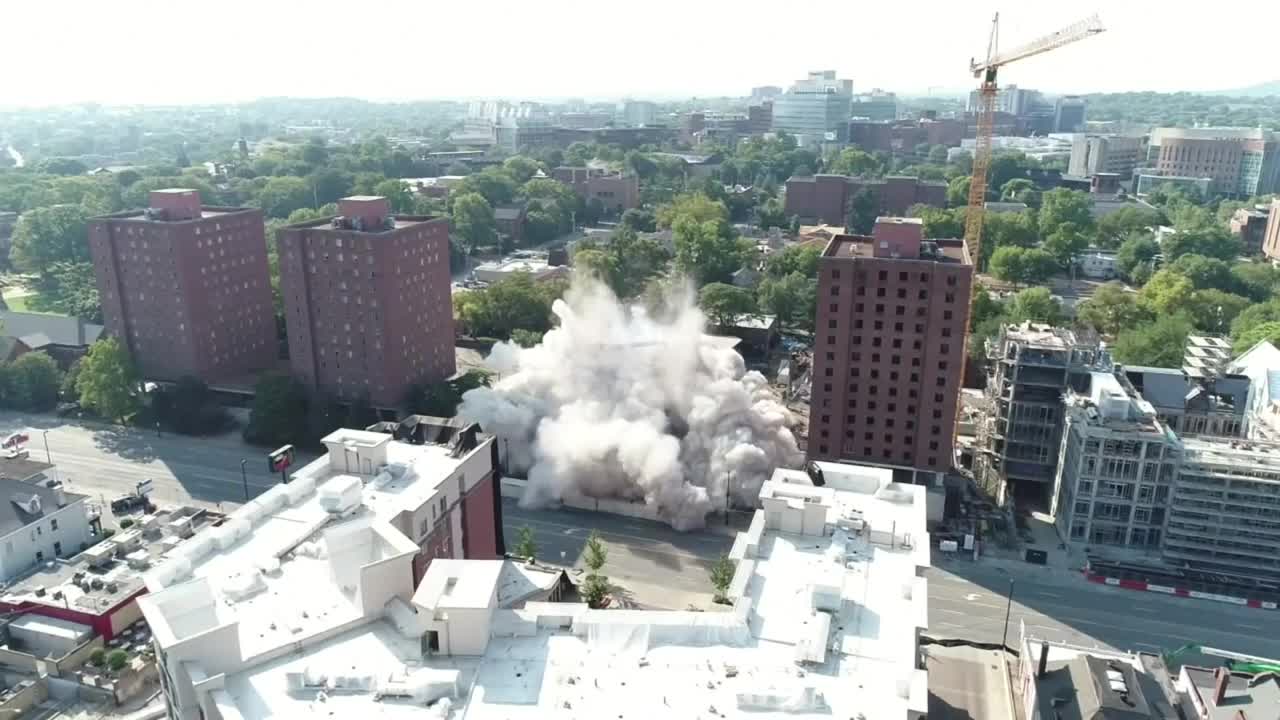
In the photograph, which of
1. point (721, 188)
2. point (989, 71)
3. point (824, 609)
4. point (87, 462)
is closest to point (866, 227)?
point (721, 188)

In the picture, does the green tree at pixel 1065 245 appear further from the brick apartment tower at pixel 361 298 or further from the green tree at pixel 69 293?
the green tree at pixel 69 293

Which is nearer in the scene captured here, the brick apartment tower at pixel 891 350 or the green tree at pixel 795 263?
the brick apartment tower at pixel 891 350

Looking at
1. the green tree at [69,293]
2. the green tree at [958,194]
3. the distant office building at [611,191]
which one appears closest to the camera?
the green tree at [69,293]

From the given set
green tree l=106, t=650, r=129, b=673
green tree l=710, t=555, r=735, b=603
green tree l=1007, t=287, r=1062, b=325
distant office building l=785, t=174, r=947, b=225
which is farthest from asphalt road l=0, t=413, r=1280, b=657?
distant office building l=785, t=174, r=947, b=225

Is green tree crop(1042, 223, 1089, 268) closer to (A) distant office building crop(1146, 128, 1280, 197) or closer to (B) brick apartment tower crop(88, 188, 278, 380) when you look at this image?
(A) distant office building crop(1146, 128, 1280, 197)

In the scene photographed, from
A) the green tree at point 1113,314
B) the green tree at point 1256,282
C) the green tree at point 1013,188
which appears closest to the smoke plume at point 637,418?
the green tree at point 1113,314

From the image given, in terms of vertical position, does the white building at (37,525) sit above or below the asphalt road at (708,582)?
above

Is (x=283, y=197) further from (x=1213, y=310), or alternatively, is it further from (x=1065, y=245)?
(x=1213, y=310)
